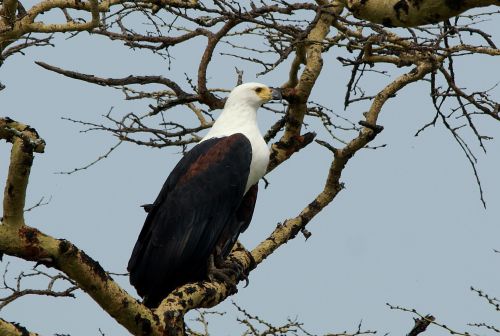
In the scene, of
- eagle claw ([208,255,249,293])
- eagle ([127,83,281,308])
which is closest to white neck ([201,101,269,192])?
eagle ([127,83,281,308])

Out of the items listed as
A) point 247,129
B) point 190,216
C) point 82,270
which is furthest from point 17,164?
point 247,129

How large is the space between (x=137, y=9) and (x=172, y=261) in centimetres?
182

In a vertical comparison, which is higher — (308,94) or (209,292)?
(308,94)

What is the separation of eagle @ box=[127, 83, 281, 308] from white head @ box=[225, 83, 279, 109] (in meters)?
0.01

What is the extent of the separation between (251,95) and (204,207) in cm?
98

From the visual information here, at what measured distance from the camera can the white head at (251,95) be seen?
622 centimetres

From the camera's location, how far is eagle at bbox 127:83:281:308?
5.49 m

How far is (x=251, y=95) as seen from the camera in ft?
20.6

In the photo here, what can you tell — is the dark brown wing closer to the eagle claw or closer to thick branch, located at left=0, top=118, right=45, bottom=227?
the eagle claw

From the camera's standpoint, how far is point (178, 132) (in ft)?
20.0

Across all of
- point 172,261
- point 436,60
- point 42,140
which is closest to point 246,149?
point 172,261

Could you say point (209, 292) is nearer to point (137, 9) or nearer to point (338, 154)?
point (338, 154)

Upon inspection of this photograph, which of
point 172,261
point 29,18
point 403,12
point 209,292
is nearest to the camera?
point 403,12

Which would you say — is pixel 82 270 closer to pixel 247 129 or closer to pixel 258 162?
pixel 258 162
